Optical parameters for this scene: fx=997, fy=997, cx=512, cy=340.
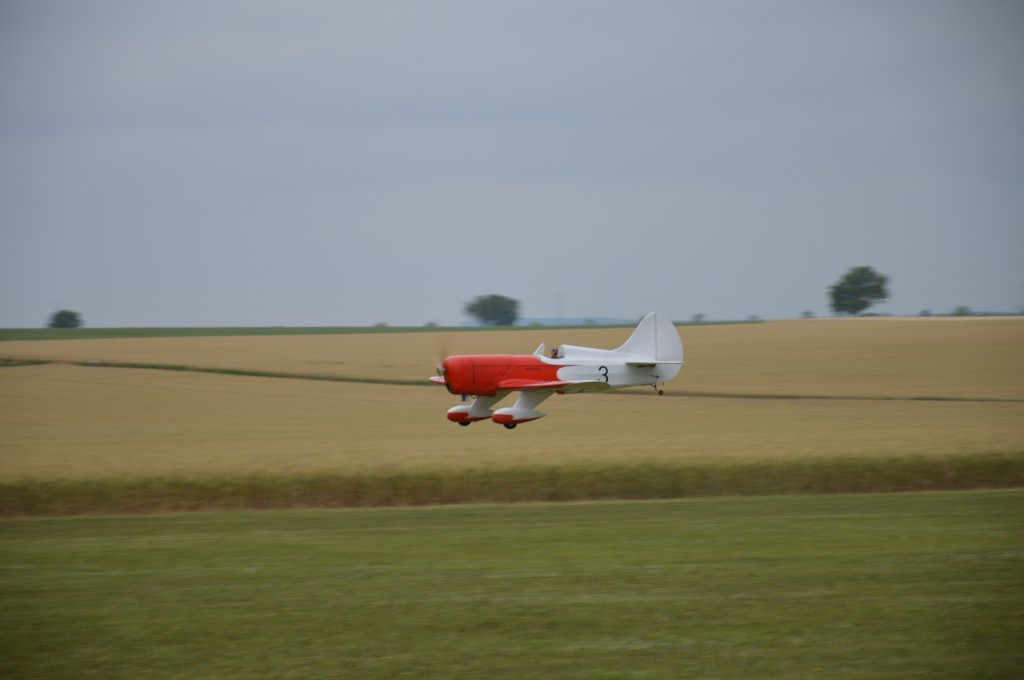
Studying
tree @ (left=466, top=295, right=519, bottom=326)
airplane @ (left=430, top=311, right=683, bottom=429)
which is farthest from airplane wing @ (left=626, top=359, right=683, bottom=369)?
tree @ (left=466, top=295, right=519, bottom=326)

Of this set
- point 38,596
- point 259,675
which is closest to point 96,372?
point 38,596

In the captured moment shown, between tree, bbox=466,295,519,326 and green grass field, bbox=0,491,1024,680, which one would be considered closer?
green grass field, bbox=0,491,1024,680

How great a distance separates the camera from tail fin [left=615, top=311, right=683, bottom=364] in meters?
18.0

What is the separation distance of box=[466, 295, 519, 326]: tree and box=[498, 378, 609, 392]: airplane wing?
36.3 metres

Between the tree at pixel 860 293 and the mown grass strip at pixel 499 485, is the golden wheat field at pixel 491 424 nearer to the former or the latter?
the mown grass strip at pixel 499 485

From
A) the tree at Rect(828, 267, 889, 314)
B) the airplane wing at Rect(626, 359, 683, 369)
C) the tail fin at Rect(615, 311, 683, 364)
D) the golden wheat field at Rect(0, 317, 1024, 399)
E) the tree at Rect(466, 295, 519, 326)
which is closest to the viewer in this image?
the airplane wing at Rect(626, 359, 683, 369)

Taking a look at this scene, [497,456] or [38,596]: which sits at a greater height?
[497,456]

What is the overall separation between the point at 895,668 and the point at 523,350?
2325 cm

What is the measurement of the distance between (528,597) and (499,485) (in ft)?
38.1

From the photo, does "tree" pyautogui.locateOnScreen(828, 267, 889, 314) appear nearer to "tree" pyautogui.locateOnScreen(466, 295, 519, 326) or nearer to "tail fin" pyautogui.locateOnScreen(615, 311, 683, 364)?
"tree" pyautogui.locateOnScreen(466, 295, 519, 326)

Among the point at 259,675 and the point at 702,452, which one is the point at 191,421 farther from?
the point at 259,675

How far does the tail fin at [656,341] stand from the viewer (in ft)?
59.1

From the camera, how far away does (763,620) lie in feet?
44.7

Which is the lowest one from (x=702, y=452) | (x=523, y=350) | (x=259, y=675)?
(x=259, y=675)
